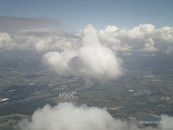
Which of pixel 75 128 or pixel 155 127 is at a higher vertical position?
pixel 75 128

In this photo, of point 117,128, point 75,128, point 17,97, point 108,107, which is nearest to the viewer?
point 75,128

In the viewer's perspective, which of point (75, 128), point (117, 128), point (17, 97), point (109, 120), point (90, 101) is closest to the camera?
point (75, 128)

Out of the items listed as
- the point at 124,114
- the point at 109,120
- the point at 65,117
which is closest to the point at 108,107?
the point at 124,114

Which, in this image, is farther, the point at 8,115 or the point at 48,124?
the point at 8,115

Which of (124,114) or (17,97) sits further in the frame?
(17,97)

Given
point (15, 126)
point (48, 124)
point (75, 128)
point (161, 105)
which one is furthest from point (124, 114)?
point (15, 126)

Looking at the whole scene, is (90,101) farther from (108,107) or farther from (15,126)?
(15,126)

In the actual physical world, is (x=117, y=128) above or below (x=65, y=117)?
below

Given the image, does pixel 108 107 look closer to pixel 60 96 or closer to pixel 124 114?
pixel 124 114

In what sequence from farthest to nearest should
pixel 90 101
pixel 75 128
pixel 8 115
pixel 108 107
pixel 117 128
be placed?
pixel 90 101
pixel 108 107
pixel 8 115
pixel 117 128
pixel 75 128
